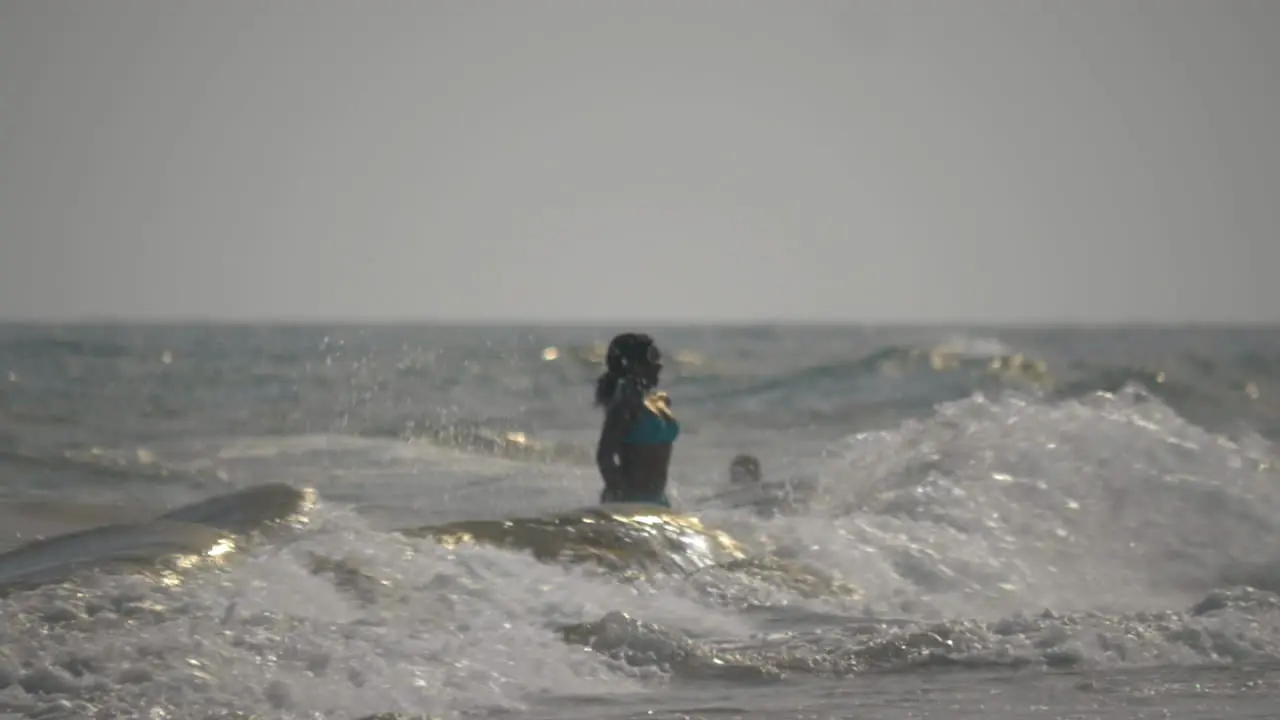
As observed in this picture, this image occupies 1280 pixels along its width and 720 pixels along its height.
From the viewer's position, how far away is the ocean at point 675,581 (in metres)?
6.00

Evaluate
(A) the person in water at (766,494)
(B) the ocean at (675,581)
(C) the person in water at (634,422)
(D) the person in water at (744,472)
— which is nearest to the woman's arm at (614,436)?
(C) the person in water at (634,422)

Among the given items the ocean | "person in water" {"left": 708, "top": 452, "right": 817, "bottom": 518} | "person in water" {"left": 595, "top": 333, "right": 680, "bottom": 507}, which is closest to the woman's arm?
"person in water" {"left": 595, "top": 333, "right": 680, "bottom": 507}

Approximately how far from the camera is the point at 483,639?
21.7ft

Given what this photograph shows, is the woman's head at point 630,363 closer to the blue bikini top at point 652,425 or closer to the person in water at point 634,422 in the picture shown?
the person in water at point 634,422

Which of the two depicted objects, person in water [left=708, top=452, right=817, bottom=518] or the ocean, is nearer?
the ocean

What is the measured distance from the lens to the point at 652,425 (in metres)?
8.98

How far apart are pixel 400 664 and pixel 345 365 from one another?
3371cm

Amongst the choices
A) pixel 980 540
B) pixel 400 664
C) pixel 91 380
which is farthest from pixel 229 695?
pixel 91 380

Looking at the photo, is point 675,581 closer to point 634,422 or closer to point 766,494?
point 634,422

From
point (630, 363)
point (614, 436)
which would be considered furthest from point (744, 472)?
point (630, 363)

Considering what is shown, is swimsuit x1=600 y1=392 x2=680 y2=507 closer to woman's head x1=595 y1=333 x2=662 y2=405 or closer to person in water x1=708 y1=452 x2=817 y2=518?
woman's head x1=595 y1=333 x2=662 y2=405

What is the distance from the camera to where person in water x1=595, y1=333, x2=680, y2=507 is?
8953 mm

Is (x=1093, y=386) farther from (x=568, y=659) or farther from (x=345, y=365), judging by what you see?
(x=568, y=659)

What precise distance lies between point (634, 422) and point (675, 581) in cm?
143
